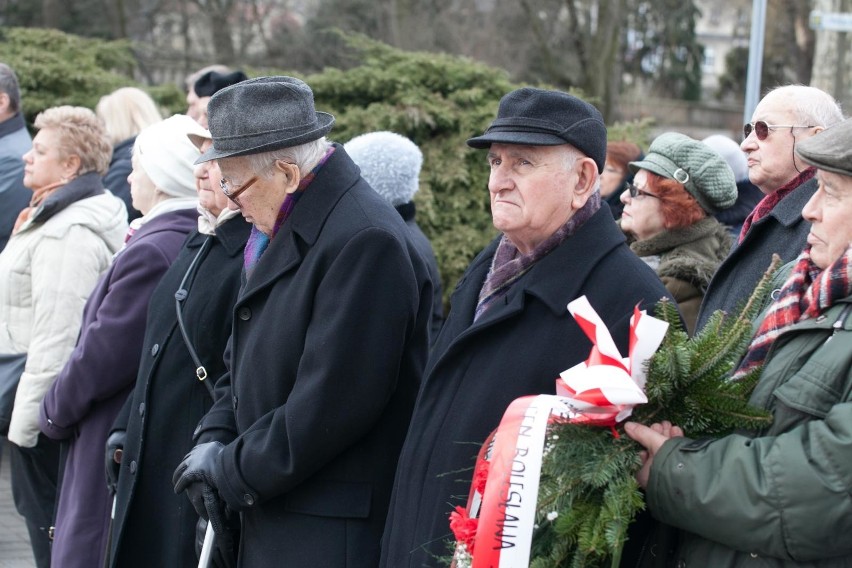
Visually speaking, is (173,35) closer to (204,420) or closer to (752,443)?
(204,420)

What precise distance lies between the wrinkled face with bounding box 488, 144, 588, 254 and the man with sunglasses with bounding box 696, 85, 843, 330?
3.11 ft

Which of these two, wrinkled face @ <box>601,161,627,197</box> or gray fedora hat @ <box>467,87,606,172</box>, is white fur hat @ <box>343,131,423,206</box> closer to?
wrinkled face @ <box>601,161,627,197</box>

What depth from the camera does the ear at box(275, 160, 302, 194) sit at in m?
3.37

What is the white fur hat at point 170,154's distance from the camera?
4539 millimetres

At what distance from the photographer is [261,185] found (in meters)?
3.38

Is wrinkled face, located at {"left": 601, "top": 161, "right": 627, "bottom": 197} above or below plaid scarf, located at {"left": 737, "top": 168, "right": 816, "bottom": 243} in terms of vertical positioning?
below

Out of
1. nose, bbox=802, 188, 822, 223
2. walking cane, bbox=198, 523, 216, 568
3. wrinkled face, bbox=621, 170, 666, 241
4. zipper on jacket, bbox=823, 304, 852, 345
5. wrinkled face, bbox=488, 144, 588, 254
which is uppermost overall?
nose, bbox=802, 188, 822, 223

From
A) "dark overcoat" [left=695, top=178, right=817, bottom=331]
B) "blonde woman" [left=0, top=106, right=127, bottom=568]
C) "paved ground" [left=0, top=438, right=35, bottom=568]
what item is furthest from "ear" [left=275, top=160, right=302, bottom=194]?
"paved ground" [left=0, top=438, right=35, bottom=568]

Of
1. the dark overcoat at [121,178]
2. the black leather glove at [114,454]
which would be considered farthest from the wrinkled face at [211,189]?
the dark overcoat at [121,178]

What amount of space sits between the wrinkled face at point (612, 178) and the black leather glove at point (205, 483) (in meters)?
2.98

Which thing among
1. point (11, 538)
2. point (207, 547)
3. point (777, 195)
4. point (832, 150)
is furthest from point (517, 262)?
point (11, 538)

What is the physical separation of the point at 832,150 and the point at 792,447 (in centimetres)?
65

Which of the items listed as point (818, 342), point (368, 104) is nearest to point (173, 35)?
point (368, 104)

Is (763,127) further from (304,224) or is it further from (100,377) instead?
(100,377)
